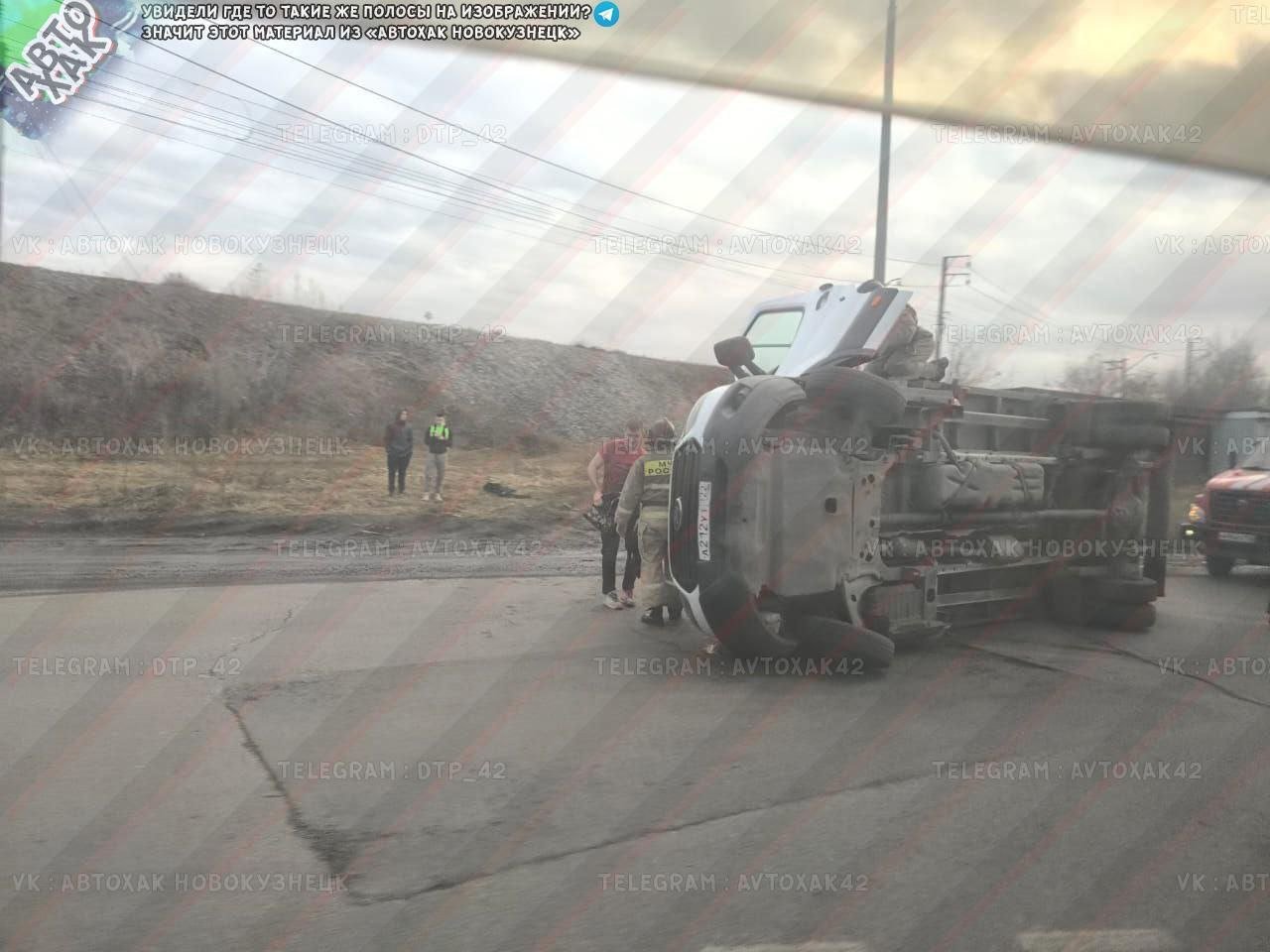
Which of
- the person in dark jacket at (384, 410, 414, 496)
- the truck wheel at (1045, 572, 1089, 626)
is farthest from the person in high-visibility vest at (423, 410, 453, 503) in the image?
the truck wheel at (1045, 572, 1089, 626)

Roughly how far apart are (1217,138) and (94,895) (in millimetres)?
4835

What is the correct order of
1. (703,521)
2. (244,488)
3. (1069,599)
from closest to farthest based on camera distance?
1. (703,521)
2. (1069,599)
3. (244,488)

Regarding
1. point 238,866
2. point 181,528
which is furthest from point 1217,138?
point 181,528

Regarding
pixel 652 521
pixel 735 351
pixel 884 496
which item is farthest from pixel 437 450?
pixel 884 496

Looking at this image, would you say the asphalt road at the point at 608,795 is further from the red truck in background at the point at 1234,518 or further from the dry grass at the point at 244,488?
the dry grass at the point at 244,488

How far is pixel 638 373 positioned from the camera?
48.4 metres

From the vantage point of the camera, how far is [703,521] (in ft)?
21.4

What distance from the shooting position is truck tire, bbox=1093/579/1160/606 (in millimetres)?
8516

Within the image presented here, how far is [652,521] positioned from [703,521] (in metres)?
1.59

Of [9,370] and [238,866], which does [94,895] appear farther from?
[9,370]

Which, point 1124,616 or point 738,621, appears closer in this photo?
point 738,621

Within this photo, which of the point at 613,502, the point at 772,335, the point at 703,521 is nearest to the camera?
the point at 703,521

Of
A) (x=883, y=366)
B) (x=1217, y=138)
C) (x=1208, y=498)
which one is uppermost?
(x=1217, y=138)

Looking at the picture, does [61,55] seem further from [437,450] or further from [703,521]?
[703,521]
